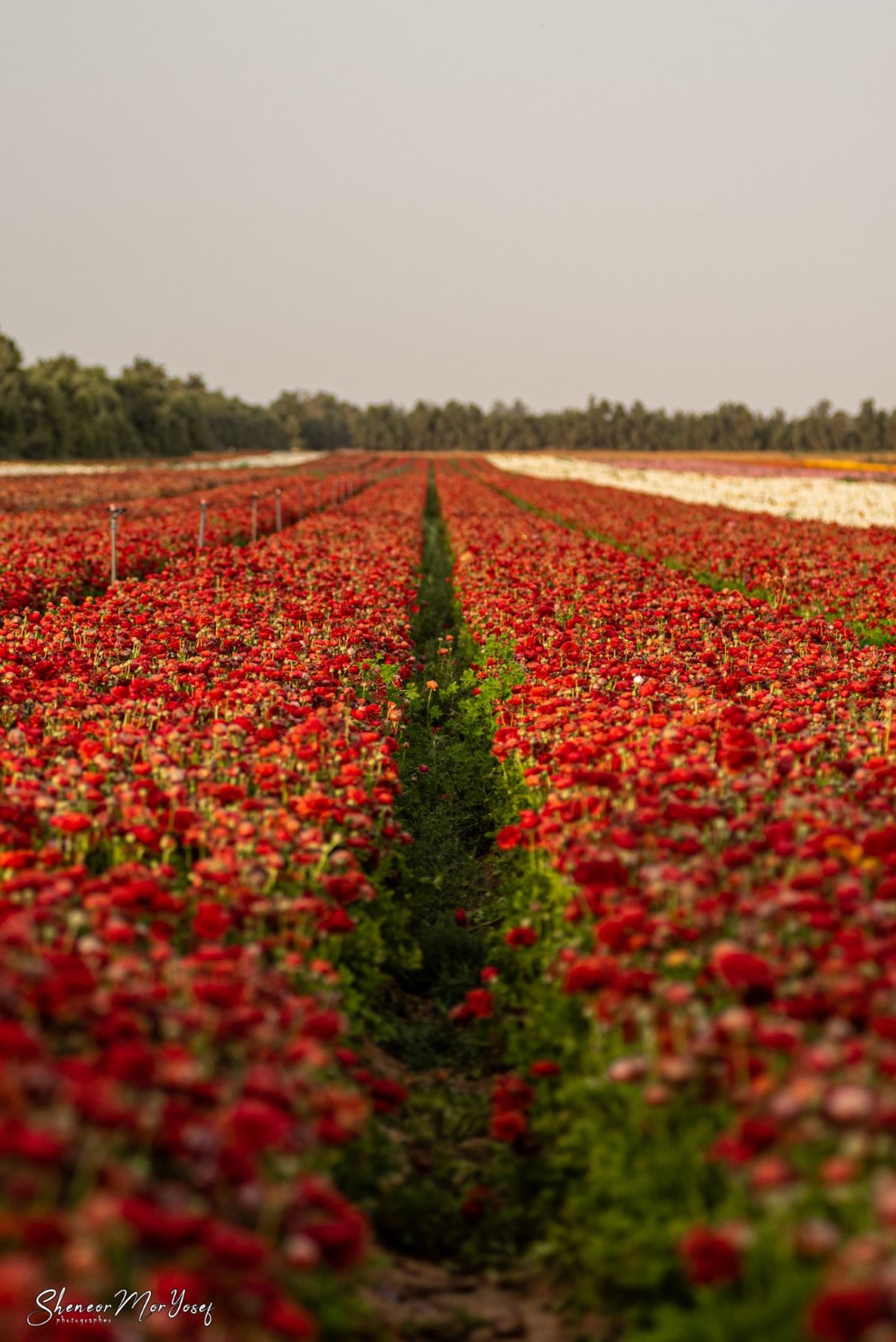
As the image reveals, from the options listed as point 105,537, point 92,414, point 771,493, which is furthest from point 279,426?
point 105,537

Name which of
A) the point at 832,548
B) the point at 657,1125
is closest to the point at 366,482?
the point at 832,548

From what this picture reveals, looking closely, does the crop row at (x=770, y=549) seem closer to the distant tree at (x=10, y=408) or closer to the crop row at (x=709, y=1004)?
the crop row at (x=709, y=1004)

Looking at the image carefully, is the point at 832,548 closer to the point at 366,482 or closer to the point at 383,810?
the point at 383,810

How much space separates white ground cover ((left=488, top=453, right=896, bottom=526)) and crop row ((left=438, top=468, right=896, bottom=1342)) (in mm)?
25243

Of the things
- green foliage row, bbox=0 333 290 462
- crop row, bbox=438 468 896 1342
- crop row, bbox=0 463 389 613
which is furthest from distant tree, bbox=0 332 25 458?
crop row, bbox=438 468 896 1342

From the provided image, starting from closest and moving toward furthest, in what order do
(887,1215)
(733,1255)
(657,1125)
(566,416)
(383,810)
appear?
1. (887,1215)
2. (733,1255)
3. (657,1125)
4. (383,810)
5. (566,416)

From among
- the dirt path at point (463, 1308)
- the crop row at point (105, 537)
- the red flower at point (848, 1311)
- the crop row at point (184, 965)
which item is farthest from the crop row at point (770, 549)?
the red flower at point (848, 1311)

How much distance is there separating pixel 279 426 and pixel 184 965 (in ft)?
586

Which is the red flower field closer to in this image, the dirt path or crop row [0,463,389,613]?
the dirt path

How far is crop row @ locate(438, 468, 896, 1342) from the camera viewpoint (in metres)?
3.15

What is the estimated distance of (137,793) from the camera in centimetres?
609

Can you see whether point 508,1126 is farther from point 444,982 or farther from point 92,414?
point 92,414

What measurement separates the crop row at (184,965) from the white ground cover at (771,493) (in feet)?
84.0

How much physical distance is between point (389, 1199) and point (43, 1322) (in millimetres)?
1914
